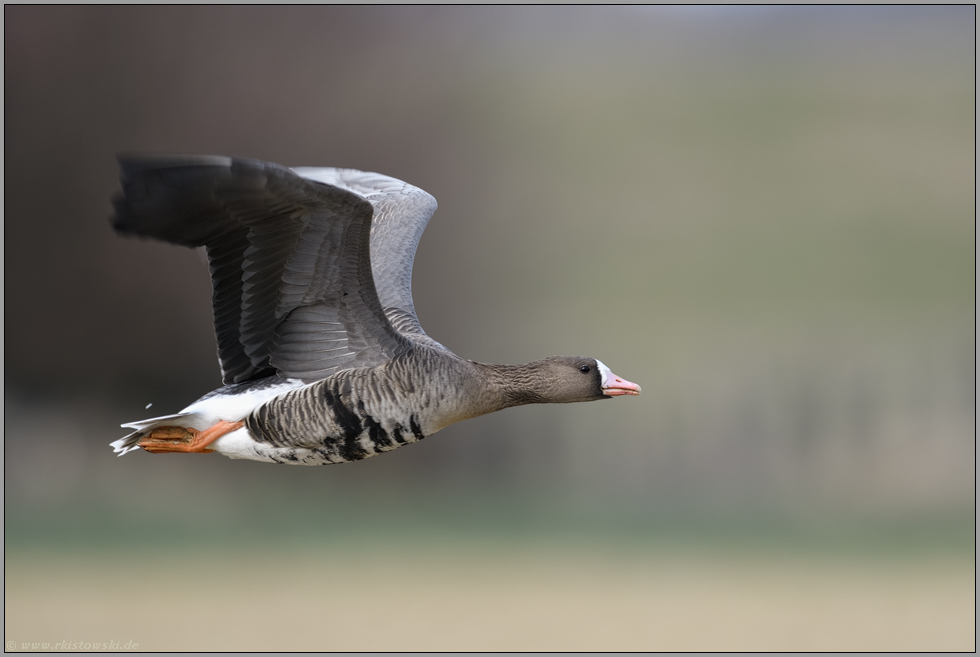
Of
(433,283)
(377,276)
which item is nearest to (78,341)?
(433,283)

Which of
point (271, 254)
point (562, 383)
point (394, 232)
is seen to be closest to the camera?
point (271, 254)

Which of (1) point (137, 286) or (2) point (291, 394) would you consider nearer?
(2) point (291, 394)

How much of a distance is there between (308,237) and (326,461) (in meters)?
0.88

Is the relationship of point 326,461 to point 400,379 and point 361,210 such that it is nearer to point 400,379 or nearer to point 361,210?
point 400,379

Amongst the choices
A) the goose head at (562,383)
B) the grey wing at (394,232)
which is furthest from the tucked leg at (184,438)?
the goose head at (562,383)

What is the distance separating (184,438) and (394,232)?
1.64 metres

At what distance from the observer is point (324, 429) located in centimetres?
315

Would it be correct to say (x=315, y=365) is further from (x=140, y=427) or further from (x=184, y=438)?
(x=140, y=427)

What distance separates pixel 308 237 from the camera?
120 inches

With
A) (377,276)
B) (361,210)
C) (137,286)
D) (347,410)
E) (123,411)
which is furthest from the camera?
(123,411)

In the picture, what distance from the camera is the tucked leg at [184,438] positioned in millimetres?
3299

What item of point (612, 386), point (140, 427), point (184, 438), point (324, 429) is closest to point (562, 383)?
point (612, 386)

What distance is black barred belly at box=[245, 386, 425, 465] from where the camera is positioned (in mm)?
3148

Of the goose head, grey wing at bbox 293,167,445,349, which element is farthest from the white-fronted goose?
grey wing at bbox 293,167,445,349
